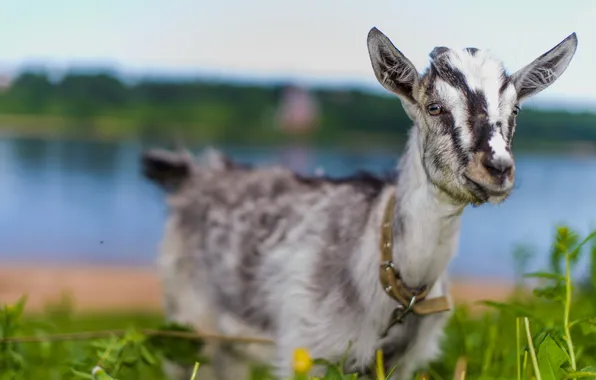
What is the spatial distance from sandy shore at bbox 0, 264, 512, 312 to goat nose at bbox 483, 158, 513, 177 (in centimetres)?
782

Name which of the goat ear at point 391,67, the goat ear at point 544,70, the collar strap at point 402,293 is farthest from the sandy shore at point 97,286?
the goat ear at point 544,70

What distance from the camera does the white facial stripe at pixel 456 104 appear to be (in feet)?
7.92

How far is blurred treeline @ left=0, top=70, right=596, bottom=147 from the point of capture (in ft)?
45.5

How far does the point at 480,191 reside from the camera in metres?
2.37

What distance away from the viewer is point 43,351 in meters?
3.25

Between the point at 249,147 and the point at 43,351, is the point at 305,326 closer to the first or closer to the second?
the point at 43,351

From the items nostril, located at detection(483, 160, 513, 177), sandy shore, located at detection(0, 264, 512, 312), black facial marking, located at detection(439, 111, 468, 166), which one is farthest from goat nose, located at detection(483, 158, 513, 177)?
sandy shore, located at detection(0, 264, 512, 312)

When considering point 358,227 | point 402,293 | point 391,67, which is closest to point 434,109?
point 391,67

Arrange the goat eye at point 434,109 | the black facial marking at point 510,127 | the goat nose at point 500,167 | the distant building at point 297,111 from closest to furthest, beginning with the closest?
1. the goat nose at point 500,167
2. the black facial marking at point 510,127
3. the goat eye at point 434,109
4. the distant building at point 297,111

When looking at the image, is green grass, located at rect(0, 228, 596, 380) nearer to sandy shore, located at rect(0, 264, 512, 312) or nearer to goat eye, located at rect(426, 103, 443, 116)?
goat eye, located at rect(426, 103, 443, 116)

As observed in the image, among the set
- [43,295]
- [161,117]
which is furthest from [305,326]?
[161,117]

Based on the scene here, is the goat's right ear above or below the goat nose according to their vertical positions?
below

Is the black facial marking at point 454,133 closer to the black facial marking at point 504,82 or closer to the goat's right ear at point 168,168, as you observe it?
the black facial marking at point 504,82

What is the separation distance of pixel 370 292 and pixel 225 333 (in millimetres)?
1115
